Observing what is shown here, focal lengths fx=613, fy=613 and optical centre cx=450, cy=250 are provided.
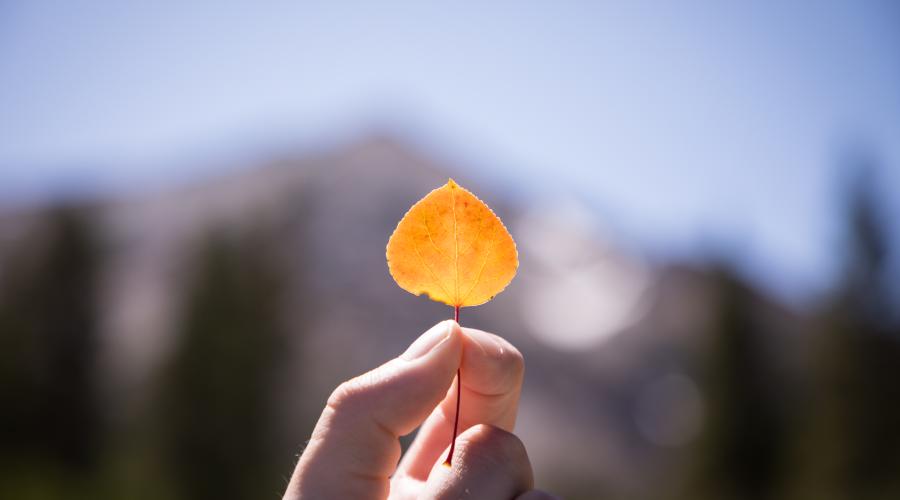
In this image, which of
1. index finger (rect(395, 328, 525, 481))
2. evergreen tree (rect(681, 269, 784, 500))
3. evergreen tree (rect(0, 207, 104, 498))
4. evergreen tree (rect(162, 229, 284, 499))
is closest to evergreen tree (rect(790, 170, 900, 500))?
evergreen tree (rect(681, 269, 784, 500))

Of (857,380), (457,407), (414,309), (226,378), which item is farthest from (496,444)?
(414,309)

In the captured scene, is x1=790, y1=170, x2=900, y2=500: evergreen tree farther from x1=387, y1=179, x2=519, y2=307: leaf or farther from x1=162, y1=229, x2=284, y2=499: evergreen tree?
x1=387, y1=179, x2=519, y2=307: leaf

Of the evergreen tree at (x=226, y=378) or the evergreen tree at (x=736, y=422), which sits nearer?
the evergreen tree at (x=226, y=378)

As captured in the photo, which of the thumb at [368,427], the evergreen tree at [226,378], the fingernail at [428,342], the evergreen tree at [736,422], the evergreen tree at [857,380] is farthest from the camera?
the evergreen tree at [736,422]

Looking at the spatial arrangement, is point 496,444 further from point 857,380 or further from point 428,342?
point 857,380

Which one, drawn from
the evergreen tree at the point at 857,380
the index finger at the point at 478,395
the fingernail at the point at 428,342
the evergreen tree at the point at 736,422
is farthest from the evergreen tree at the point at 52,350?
the evergreen tree at the point at 857,380

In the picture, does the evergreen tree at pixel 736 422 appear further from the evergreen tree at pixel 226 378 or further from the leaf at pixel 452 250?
the leaf at pixel 452 250

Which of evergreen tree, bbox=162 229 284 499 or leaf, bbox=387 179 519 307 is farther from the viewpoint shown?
evergreen tree, bbox=162 229 284 499
